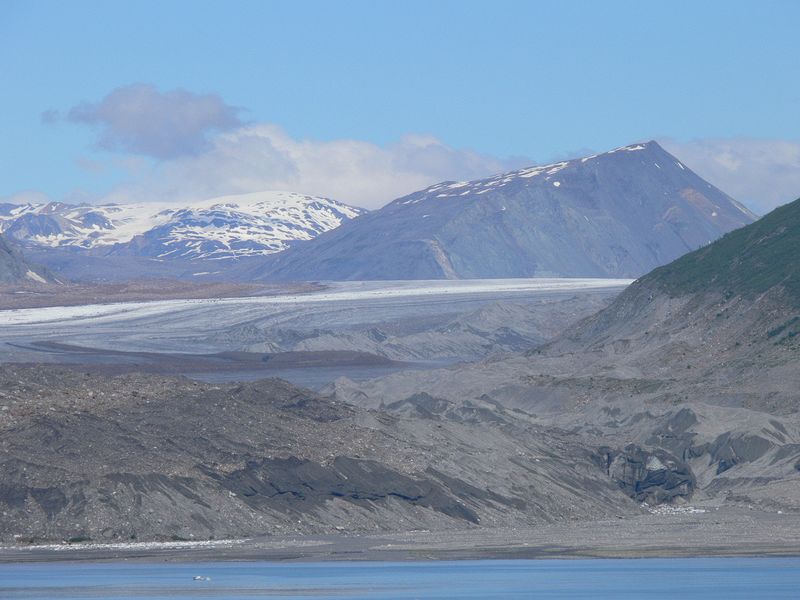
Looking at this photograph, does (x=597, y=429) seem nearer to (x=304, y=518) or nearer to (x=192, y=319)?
(x=304, y=518)

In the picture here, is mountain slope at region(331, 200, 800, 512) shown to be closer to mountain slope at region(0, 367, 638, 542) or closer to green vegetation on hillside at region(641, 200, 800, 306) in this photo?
green vegetation on hillside at region(641, 200, 800, 306)

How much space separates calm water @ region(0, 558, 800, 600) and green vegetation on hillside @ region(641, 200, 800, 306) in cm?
4782

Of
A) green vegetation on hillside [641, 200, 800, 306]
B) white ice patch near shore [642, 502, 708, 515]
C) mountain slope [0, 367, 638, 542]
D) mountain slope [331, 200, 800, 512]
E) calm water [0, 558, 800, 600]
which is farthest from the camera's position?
green vegetation on hillside [641, 200, 800, 306]

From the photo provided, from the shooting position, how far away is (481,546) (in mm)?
49625

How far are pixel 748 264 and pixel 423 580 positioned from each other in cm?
6014

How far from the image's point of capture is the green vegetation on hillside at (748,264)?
9394 centimetres

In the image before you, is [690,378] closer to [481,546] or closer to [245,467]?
[245,467]

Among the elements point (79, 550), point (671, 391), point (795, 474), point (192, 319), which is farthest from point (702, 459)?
point (192, 319)

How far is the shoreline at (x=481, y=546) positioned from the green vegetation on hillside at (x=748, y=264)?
1495 inches

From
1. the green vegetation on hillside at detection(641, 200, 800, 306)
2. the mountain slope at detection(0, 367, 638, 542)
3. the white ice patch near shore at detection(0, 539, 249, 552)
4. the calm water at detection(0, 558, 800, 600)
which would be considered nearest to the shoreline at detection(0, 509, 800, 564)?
the white ice patch near shore at detection(0, 539, 249, 552)

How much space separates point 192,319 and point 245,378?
152 ft

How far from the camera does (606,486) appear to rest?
61656mm

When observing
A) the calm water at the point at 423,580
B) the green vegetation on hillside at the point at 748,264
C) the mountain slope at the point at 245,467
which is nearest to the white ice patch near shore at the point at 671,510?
the mountain slope at the point at 245,467

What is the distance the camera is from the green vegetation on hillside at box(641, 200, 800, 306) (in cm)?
9394
